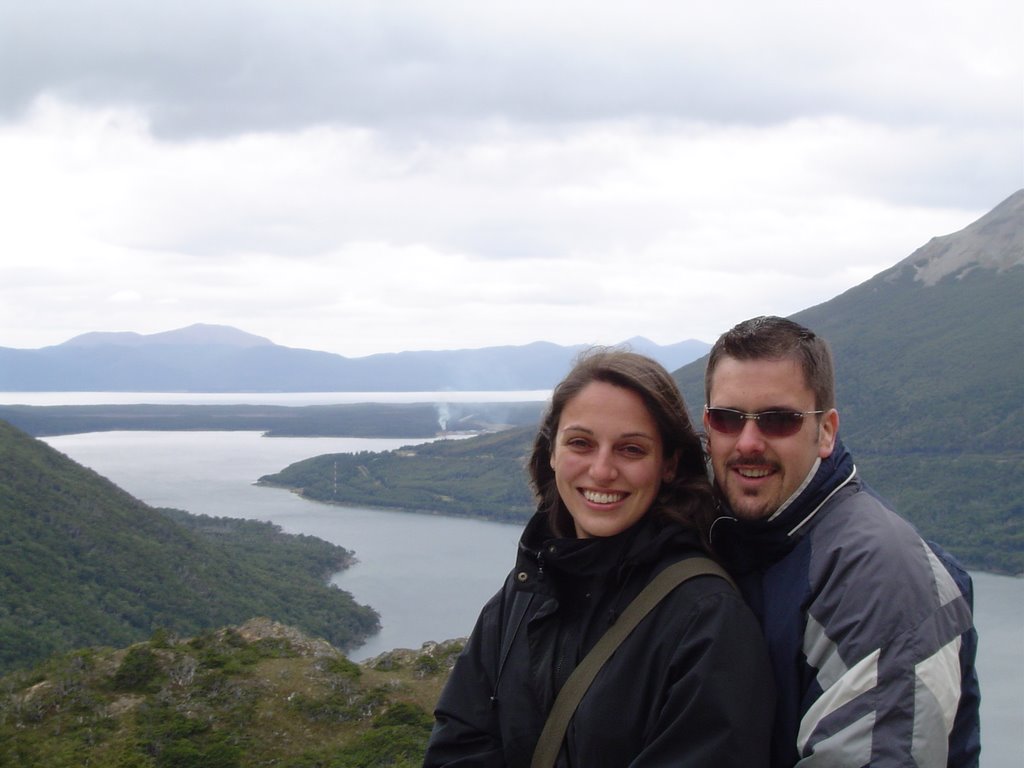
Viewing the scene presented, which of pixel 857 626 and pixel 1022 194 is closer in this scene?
pixel 857 626

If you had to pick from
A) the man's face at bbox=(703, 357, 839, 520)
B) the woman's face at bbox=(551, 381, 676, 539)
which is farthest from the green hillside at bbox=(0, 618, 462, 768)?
the man's face at bbox=(703, 357, 839, 520)

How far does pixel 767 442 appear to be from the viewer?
2.37 m

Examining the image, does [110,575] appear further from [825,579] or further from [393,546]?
[825,579]

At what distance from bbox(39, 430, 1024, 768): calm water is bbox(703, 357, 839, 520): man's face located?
30699mm

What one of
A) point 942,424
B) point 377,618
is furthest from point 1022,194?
point 377,618

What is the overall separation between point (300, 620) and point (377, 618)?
441cm

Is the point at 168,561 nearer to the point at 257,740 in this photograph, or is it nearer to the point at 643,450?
the point at 257,740

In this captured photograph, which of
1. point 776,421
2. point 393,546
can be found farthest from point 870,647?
point 393,546

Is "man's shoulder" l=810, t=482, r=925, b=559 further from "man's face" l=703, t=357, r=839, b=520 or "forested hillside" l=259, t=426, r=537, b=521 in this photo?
"forested hillside" l=259, t=426, r=537, b=521

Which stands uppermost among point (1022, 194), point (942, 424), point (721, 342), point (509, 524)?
point (1022, 194)

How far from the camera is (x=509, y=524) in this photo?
268 feet

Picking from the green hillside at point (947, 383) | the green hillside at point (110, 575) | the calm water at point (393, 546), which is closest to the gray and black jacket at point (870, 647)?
the calm water at point (393, 546)

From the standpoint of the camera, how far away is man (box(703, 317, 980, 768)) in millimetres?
1859

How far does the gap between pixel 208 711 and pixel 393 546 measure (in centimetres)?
6035
